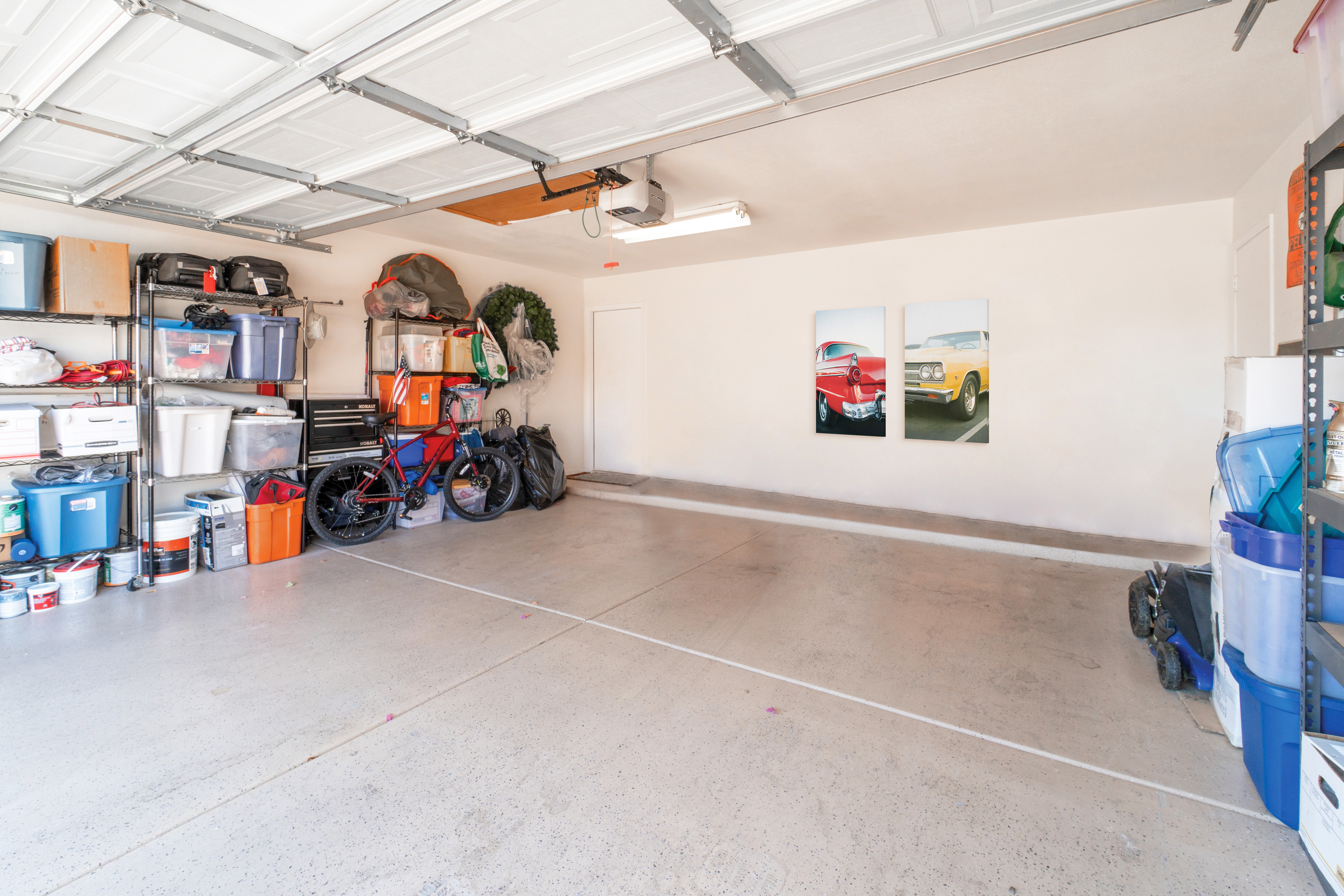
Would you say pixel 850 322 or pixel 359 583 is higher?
pixel 850 322

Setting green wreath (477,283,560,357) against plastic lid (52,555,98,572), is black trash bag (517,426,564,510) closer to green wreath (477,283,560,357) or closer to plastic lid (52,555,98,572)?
green wreath (477,283,560,357)

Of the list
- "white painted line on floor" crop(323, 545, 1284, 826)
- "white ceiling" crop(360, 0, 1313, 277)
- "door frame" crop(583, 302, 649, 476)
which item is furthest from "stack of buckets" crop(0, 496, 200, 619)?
"door frame" crop(583, 302, 649, 476)

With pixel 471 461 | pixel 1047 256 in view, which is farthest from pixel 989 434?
pixel 471 461

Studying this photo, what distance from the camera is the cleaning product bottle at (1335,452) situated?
56.3 inches

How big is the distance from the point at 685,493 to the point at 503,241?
2.89 meters

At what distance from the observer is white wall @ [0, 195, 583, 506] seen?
3551 mm

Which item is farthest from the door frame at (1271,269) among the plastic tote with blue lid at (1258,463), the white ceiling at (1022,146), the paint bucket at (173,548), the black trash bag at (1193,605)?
the paint bucket at (173,548)

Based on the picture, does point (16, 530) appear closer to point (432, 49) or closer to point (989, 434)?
point (432, 49)

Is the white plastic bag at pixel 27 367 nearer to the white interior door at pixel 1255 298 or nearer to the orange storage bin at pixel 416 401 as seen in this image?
the orange storage bin at pixel 416 401

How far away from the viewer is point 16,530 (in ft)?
10.5

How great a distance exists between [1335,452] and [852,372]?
4107 millimetres

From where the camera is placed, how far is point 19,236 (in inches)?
122

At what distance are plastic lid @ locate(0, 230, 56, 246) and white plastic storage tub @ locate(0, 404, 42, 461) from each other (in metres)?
0.87

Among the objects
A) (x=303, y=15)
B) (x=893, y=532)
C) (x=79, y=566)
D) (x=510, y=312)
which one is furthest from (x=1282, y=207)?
(x=79, y=566)
